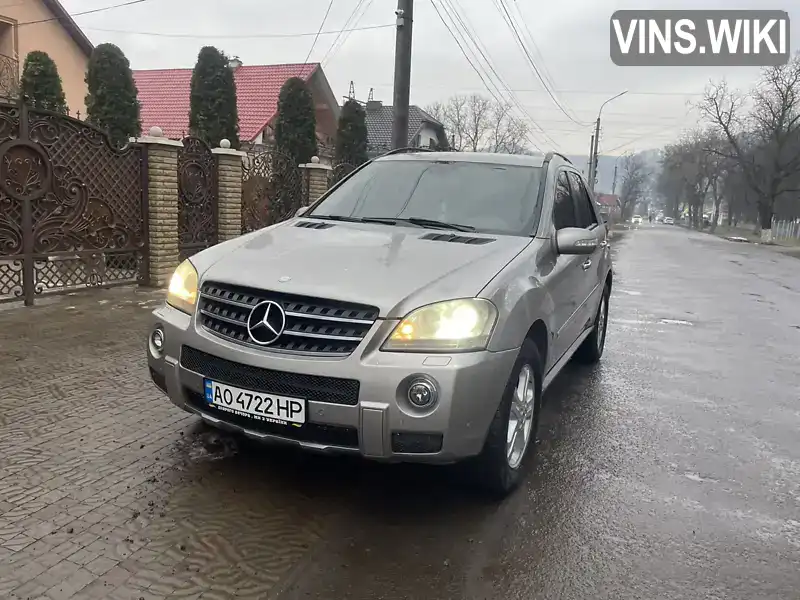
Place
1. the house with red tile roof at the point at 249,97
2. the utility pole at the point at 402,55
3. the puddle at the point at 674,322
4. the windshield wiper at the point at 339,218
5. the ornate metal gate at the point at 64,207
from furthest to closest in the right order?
the house with red tile roof at the point at 249,97, the utility pole at the point at 402,55, the puddle at the point at 674,322, the ornate metal gate at the point at 64,207, the windshield wiper at the point at 339,218

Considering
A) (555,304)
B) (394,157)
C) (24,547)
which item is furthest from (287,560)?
(394,157)

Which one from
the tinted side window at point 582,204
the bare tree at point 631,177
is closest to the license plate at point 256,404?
the tinted side window at point 582,204

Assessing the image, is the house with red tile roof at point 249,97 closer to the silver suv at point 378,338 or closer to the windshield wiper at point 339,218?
the windshield wiper at point 339,218

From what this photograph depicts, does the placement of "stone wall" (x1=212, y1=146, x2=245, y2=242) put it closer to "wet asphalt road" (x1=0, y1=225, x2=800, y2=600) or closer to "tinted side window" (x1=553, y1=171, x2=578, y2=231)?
"wet asphalt road" (x1=0, y1=225, x2=800, y2=600)

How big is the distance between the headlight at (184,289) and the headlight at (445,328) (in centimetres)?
113

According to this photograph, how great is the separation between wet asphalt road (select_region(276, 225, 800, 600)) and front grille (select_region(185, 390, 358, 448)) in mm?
428

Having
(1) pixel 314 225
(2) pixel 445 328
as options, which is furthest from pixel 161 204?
(2) pixel 445 328

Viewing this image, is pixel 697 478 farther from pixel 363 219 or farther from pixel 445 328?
pixel 363 219

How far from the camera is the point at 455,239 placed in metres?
3.65

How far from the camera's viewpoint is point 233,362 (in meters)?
2.99

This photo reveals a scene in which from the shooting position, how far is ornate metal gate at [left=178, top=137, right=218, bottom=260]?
31.6 ft

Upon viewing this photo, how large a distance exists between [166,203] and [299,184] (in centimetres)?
399

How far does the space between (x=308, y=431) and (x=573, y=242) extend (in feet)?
6.33

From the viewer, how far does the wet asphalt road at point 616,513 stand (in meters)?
2.65
